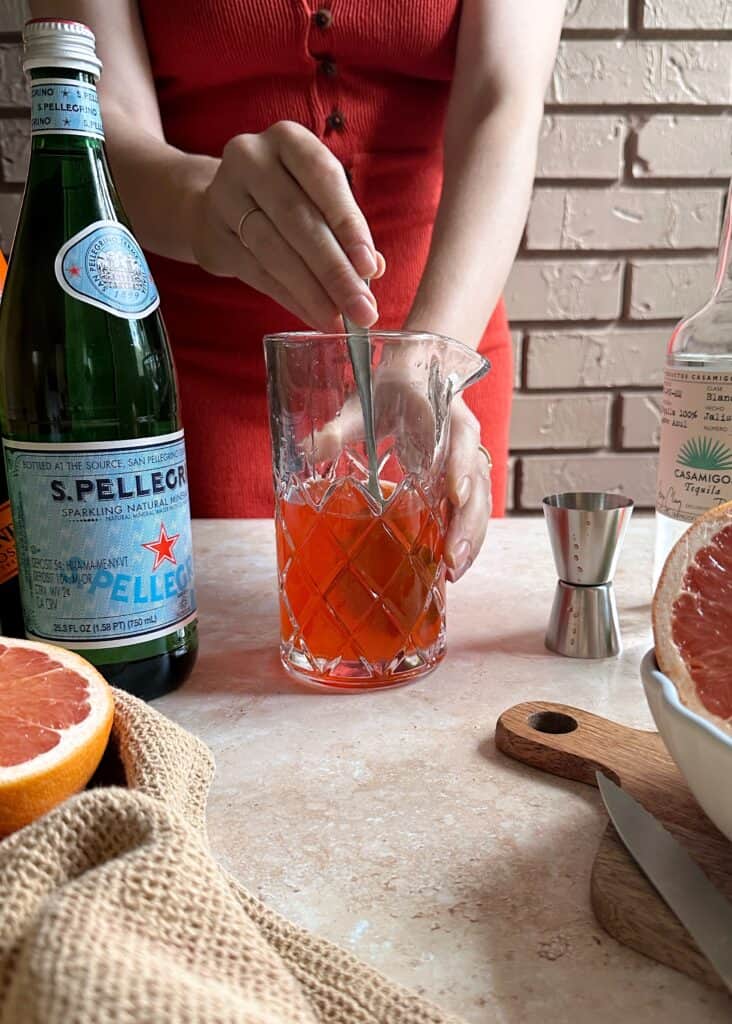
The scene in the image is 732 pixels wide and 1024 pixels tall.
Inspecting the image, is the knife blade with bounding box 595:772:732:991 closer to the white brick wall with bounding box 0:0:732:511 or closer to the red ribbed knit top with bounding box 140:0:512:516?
the red ribbed knit top with bounding box 140:0:512:516

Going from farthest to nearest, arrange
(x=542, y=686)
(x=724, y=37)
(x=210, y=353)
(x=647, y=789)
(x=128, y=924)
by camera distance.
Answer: (x=724, y=37)
(x=210, y=353)
(x=542, y=686)
(x=647, y=789)
(x=128, y=924)

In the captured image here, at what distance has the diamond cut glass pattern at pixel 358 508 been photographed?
1.41ft

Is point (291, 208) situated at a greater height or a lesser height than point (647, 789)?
greater

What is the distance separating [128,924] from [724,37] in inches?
46.0

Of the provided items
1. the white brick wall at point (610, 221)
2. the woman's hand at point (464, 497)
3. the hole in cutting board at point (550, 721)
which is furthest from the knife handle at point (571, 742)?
the white brick wall at point (610, 221)

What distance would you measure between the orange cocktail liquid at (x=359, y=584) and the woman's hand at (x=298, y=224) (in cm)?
11

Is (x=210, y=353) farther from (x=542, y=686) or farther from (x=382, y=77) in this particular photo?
(x=542, y=686)

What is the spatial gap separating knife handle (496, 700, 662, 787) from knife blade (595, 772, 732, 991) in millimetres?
28

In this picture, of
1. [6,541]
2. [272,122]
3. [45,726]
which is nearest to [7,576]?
[6,541]

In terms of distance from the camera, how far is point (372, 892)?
11.1 inches

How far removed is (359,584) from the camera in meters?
0.44

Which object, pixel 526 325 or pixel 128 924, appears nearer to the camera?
pixel 128 924

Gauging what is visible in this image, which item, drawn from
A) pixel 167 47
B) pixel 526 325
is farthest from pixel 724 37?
pixel 167 47

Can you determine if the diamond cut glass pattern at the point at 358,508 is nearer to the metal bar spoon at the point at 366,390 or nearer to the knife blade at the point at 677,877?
the metal bar spoon at the point at 366,390
